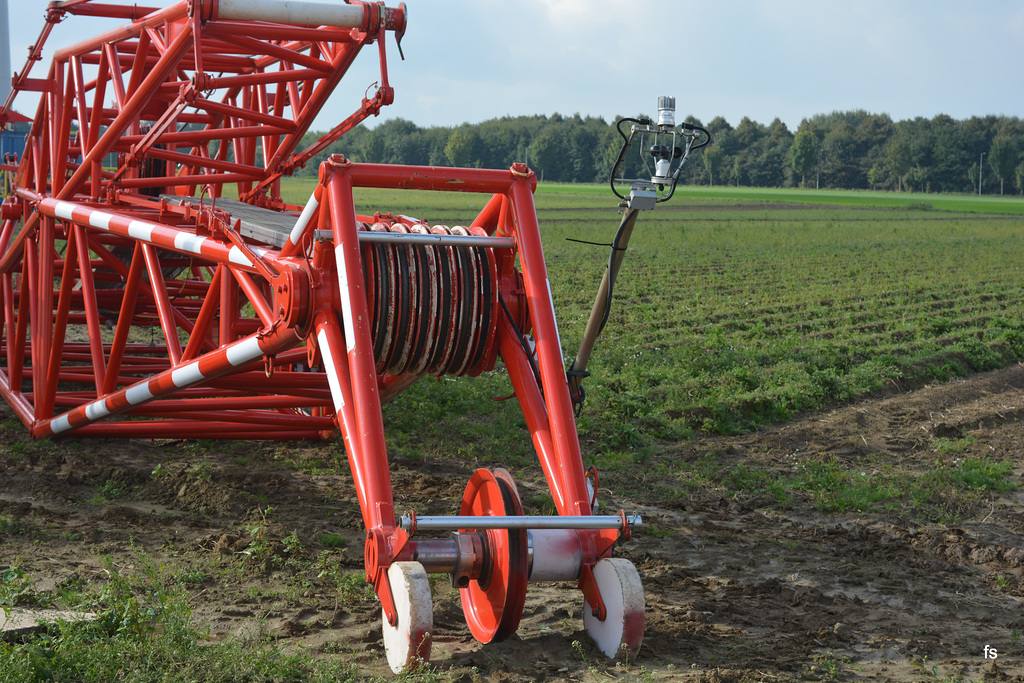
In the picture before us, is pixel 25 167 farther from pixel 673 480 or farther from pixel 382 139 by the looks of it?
pixel 382 139

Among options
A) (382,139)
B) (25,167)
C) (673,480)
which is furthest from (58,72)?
(382,139)

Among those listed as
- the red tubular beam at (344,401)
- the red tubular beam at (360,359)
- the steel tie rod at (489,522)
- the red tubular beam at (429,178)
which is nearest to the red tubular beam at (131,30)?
the red tubular beam at (429,178)

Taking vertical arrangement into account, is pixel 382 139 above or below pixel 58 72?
above

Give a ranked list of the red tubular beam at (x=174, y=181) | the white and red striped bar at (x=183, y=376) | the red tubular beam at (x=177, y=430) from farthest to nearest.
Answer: the red tubular beam at (x=174, y=181), the red tubular beam at (x=177, y=430), the white and red striped bar at (x=183, y=376)

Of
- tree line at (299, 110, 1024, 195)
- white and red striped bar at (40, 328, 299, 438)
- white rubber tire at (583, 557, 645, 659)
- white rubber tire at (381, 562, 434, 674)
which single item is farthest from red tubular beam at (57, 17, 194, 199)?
tree line at (299, 110, 1024, 195)

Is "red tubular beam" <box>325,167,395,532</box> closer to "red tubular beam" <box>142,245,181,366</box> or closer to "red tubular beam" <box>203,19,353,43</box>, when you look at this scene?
"red tubular beam" <box>142,245,181,366</box>

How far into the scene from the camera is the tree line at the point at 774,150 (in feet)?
293

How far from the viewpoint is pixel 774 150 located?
106812 millimetres

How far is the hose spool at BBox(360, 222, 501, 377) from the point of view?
4695mm

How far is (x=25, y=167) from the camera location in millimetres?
8680

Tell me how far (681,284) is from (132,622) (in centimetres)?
1534

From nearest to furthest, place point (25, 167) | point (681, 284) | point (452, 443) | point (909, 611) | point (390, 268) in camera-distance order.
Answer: point (390, 268) < point (909, 611) < point (452, 443) < point (25, 167) < point (681, 284)

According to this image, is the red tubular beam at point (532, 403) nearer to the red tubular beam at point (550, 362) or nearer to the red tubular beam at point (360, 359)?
the red tubular beam at point (550, 362)

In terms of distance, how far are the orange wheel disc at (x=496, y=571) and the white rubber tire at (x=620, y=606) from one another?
36 centimetres
